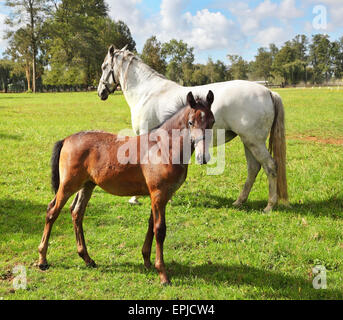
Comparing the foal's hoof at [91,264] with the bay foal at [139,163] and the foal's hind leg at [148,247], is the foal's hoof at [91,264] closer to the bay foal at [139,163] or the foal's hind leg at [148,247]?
the bay foal at [139,163]

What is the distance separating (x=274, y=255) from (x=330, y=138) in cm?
1094

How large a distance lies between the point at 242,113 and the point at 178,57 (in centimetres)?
6545

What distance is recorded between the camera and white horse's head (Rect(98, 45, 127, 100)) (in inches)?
284

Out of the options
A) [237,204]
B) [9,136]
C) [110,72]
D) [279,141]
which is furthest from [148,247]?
[9,136]

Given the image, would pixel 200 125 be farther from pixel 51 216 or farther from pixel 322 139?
pixel 322 139

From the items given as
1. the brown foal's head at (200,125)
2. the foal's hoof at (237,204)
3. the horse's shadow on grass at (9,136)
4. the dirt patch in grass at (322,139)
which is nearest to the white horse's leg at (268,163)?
the foal's hoof at (237,204)

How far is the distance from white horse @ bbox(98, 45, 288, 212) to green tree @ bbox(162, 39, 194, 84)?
60221 millimetres

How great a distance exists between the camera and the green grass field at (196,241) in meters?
3.94

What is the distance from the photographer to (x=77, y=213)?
443 centimetres

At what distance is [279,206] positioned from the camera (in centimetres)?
650
